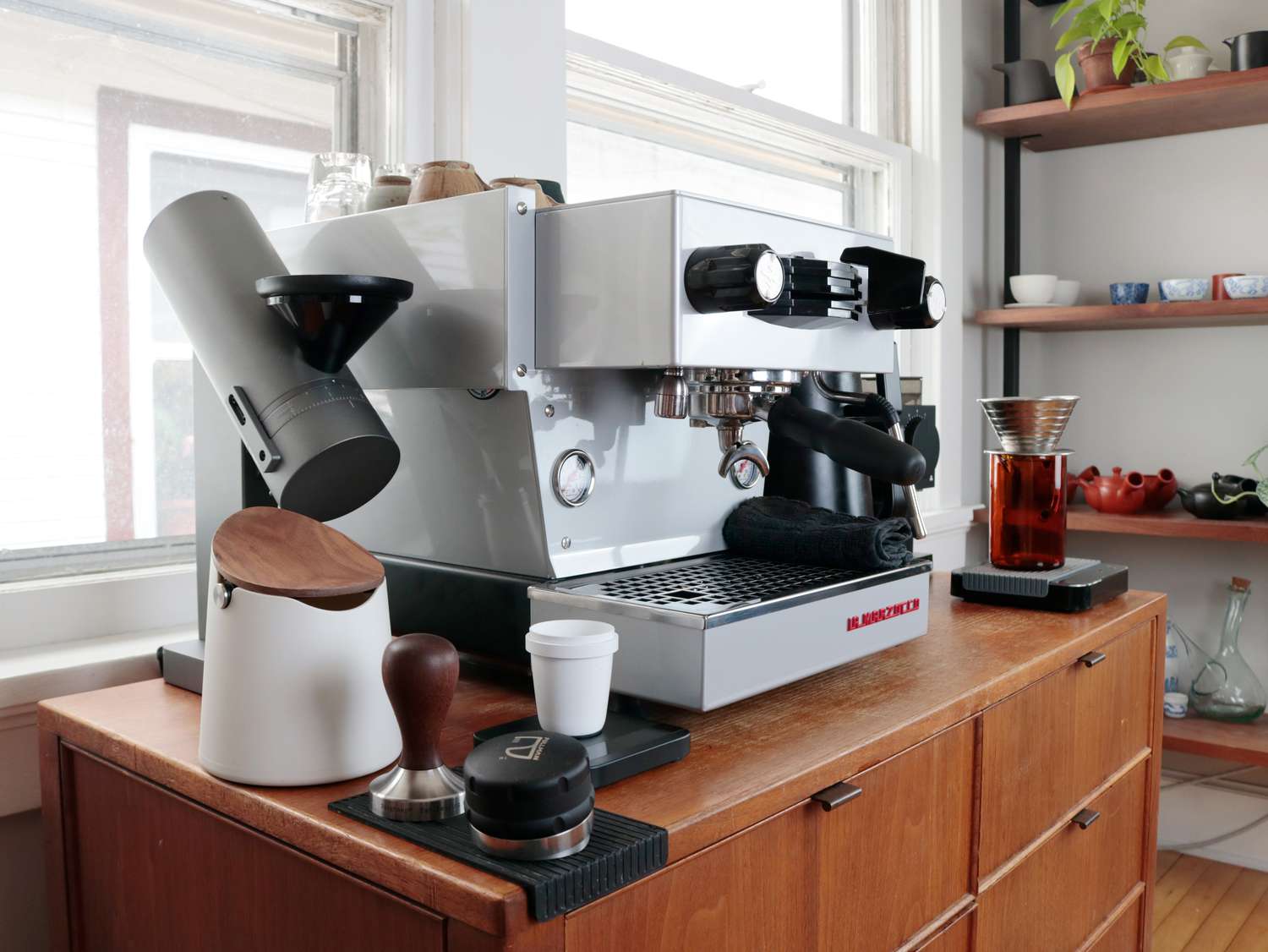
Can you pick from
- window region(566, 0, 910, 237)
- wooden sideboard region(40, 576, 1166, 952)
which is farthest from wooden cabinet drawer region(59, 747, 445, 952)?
window region(566, 0, 910, 237)

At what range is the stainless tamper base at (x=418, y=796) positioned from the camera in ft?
2.23

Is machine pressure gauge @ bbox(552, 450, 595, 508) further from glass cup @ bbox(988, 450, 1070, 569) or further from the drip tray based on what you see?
glass cup @ bbox(988, 450, 1070, 569)

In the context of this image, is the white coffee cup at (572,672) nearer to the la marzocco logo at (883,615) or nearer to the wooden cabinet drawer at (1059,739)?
the la marzocco logo at (883,615)

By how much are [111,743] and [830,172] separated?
2.00 metres

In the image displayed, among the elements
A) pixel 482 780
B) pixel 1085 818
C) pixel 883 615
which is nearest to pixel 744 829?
pixel 482 780

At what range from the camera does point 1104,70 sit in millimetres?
2402

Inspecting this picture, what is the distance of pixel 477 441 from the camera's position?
97 centimetres

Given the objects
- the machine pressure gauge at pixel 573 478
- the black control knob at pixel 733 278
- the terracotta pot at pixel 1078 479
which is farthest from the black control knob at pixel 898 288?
the terracotta pot at pixel 1078 479

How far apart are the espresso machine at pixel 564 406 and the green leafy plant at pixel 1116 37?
158 cm

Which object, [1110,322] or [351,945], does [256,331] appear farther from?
[1110,322]

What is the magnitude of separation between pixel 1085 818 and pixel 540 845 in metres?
0.87

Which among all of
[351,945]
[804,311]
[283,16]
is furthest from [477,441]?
[283,16]

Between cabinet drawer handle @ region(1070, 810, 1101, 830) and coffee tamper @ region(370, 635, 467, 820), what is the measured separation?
2.73 ft

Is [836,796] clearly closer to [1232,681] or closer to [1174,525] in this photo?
[1174,525]
